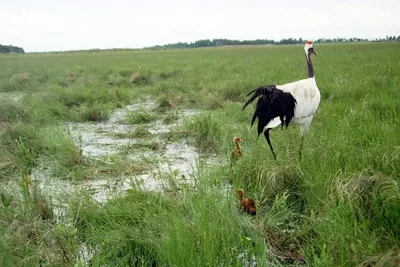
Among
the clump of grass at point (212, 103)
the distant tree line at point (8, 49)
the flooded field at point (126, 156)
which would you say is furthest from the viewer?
the distant tree line at point (8, 49)

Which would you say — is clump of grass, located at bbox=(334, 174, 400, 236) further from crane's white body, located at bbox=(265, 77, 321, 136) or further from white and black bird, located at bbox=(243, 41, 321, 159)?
crane's white body, located at bbox=(265, 77, 321, 136)

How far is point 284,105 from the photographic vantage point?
176 inches

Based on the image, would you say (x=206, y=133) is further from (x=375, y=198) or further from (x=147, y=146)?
(x=375, y=198)

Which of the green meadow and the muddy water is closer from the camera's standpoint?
the green meadow

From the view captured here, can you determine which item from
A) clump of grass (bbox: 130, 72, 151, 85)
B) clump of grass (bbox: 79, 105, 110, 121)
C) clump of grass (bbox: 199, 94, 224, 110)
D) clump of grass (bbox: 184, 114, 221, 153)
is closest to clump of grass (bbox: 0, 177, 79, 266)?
clump of grass (bbox: 184, 114, 221, 153)

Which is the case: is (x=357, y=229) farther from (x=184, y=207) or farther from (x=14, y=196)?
(x=14, y=196)

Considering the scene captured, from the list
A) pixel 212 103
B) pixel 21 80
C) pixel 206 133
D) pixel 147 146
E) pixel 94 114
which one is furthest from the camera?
pixel 21 80

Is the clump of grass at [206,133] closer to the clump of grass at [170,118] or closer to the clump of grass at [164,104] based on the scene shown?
the clump of grass at [170,118]

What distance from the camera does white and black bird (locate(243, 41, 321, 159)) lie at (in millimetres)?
4391

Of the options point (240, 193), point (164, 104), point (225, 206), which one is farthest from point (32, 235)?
point (164, 104)

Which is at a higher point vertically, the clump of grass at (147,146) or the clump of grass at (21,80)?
the clump of grass at (21,80)

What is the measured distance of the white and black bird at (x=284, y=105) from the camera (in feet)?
14.4

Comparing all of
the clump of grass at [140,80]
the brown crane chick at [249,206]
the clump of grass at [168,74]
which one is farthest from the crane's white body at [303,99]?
the clump of grass at [168,74]

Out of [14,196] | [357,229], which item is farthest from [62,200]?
[357,229]
